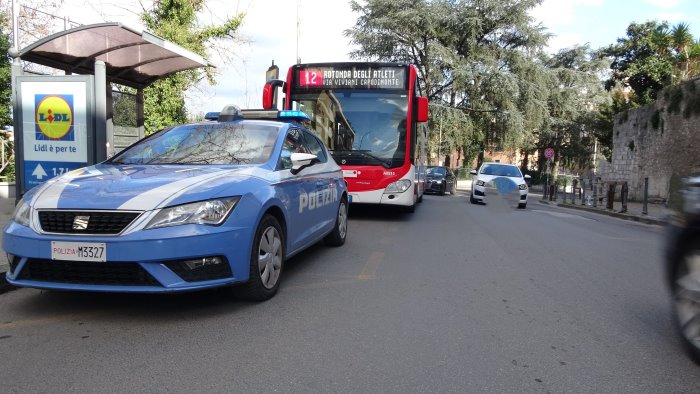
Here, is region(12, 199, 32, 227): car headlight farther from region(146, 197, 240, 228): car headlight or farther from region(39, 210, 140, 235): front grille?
region(146, 197, 240, 228): car headlight

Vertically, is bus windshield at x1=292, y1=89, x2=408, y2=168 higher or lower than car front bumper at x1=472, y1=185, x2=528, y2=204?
higher

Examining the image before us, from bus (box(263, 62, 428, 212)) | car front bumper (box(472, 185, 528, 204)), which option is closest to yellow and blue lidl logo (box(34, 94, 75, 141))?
bus (box(263, 62, 428, 212))

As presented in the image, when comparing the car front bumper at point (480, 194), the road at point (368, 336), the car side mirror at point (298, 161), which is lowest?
the road at point (368, 336)

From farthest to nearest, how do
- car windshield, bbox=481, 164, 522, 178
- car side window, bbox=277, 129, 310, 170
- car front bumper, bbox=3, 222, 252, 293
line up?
1. car windshield, bbox=481, 164, 522, 178
2. car side window, bbox=277, 129, 310, 170
3. car front bumper, bbox=3, 222, 252, 293

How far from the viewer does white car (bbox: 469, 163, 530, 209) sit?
17.1m

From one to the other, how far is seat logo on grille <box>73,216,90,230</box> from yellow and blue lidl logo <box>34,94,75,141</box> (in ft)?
15.8

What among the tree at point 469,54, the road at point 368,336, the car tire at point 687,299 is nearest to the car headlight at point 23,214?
the road at point 368,336

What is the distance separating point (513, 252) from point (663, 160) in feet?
50.4

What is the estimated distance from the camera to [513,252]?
291 inches

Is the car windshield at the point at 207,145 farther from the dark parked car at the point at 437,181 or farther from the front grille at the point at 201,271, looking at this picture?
the dark parked car at the point at 437,181

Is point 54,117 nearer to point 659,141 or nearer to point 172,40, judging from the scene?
point 172,40

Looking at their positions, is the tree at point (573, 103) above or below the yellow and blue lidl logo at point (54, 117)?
above

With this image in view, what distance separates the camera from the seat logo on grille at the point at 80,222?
11.9 ft

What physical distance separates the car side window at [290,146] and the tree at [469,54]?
29184mm
